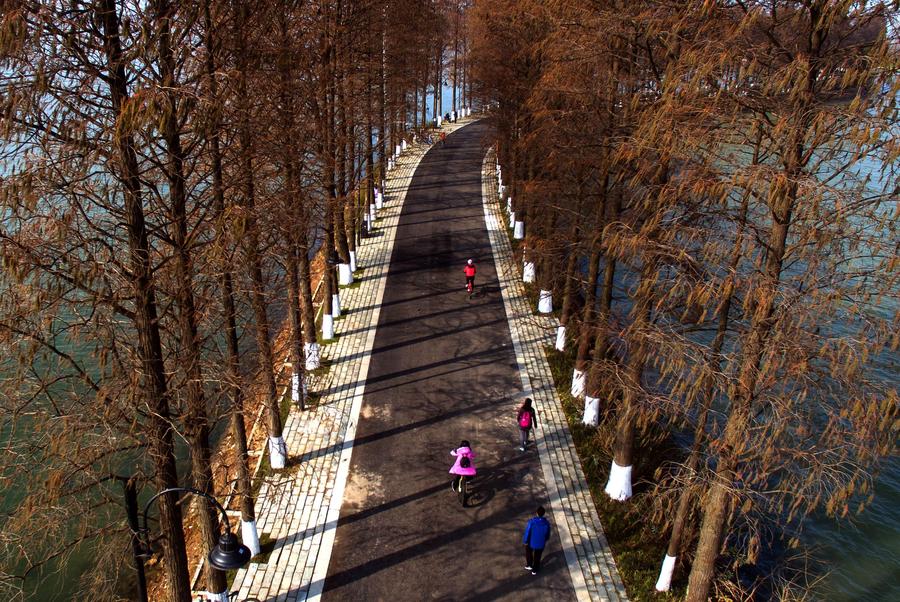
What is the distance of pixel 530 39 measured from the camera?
2058cm

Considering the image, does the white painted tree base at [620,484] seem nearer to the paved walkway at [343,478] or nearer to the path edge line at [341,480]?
the paved walkway at [343,478]

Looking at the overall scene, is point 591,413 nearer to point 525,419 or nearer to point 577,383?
point 577,383

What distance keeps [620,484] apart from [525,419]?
243 cm

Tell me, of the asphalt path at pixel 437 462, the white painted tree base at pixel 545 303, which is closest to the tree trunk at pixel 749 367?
the asphalt path at pixel 437 462

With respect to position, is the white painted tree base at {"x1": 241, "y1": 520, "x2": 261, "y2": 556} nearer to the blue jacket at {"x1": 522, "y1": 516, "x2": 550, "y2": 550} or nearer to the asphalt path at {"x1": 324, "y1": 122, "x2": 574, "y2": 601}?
the asphalt path at {"x1": 324, "y1": 122, "x2": 574, "y2": 601}

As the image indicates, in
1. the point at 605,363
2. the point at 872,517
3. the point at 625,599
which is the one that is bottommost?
the point at 872,517

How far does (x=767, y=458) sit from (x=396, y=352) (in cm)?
1237

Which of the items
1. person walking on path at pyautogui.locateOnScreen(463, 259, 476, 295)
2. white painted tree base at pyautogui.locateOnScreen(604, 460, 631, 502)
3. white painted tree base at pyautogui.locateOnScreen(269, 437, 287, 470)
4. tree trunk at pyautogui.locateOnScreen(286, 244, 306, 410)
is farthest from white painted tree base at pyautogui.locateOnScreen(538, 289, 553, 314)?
white painted tree base at pyautogui.locateOnScreen(269, 437, 287, 470)

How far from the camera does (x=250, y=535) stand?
11164 millimetres

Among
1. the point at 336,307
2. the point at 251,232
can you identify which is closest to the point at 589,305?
the point at 251,232

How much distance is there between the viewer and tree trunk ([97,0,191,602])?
6.81m

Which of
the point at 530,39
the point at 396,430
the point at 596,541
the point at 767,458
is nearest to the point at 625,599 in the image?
the point at 596,541

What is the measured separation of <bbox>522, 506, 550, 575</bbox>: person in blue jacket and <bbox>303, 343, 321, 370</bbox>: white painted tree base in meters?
8.49

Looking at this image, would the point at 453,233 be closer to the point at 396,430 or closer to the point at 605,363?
the point at 396,430
